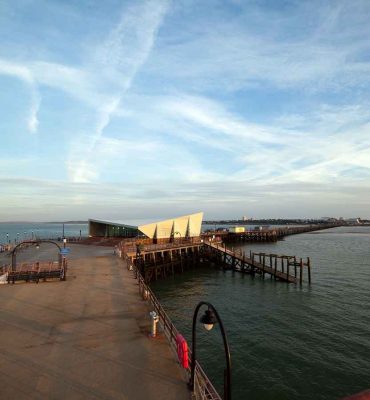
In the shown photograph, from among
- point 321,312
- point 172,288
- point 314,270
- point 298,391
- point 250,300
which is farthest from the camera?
point 314,270

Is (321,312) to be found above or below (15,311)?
below

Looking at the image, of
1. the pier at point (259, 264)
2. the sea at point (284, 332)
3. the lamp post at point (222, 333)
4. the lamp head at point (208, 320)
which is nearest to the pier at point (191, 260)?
the pier at point (259, 264)

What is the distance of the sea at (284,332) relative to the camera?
1600 cm

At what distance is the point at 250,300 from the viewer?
31125 millimetres

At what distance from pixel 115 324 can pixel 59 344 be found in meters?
2.89

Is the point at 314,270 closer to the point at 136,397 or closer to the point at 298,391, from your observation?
the point at 298,391

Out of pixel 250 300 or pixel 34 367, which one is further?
pixel 250 300

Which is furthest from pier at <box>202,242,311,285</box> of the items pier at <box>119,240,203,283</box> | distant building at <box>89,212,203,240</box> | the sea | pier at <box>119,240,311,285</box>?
distant building at <box>89,212,203,240</box>

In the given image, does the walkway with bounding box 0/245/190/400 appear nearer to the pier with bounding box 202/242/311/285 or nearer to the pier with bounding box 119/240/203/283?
the pier with bounding box 119/240/203/283

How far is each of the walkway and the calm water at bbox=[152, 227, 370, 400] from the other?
4.83 m

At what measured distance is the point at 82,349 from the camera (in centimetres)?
1330

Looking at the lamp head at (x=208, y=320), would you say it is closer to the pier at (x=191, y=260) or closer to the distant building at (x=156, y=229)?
the pier at (x=191, y=260)

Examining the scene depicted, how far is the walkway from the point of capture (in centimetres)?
1038

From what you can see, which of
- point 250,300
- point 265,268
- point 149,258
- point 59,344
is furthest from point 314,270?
point 59,344
